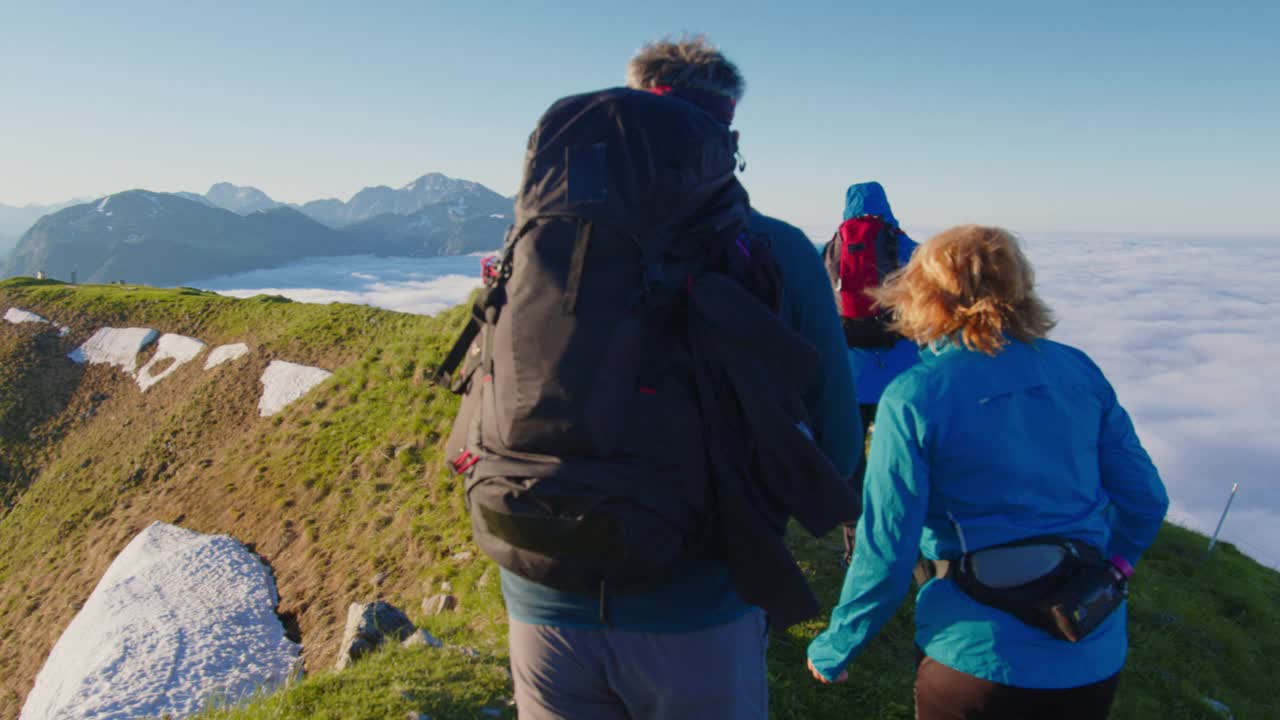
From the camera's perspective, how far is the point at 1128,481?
289cm

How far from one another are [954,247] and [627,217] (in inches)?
66.3

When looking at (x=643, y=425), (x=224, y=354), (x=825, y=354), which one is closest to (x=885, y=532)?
(x=825, y=354)

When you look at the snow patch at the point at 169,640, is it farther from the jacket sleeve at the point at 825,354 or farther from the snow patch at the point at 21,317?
the snow patch at the point at 21,317

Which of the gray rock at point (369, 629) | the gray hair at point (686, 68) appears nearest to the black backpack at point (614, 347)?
the gray hair at point (686, 68)

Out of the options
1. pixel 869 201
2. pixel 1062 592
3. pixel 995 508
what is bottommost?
pixel 1062 592

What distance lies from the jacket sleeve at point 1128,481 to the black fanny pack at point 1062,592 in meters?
0.37

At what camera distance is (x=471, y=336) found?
7.95 feet

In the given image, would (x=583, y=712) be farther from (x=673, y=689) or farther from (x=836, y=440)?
(x=836, y=440)

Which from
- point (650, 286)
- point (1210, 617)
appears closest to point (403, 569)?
point (650, 286)

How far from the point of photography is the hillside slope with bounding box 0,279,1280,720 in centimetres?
566

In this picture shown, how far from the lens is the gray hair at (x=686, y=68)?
234cm

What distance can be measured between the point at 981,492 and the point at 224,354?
30.3 meters

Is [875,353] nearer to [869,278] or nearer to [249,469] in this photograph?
[869,278]

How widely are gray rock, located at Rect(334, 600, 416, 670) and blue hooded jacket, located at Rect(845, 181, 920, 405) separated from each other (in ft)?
16.1
